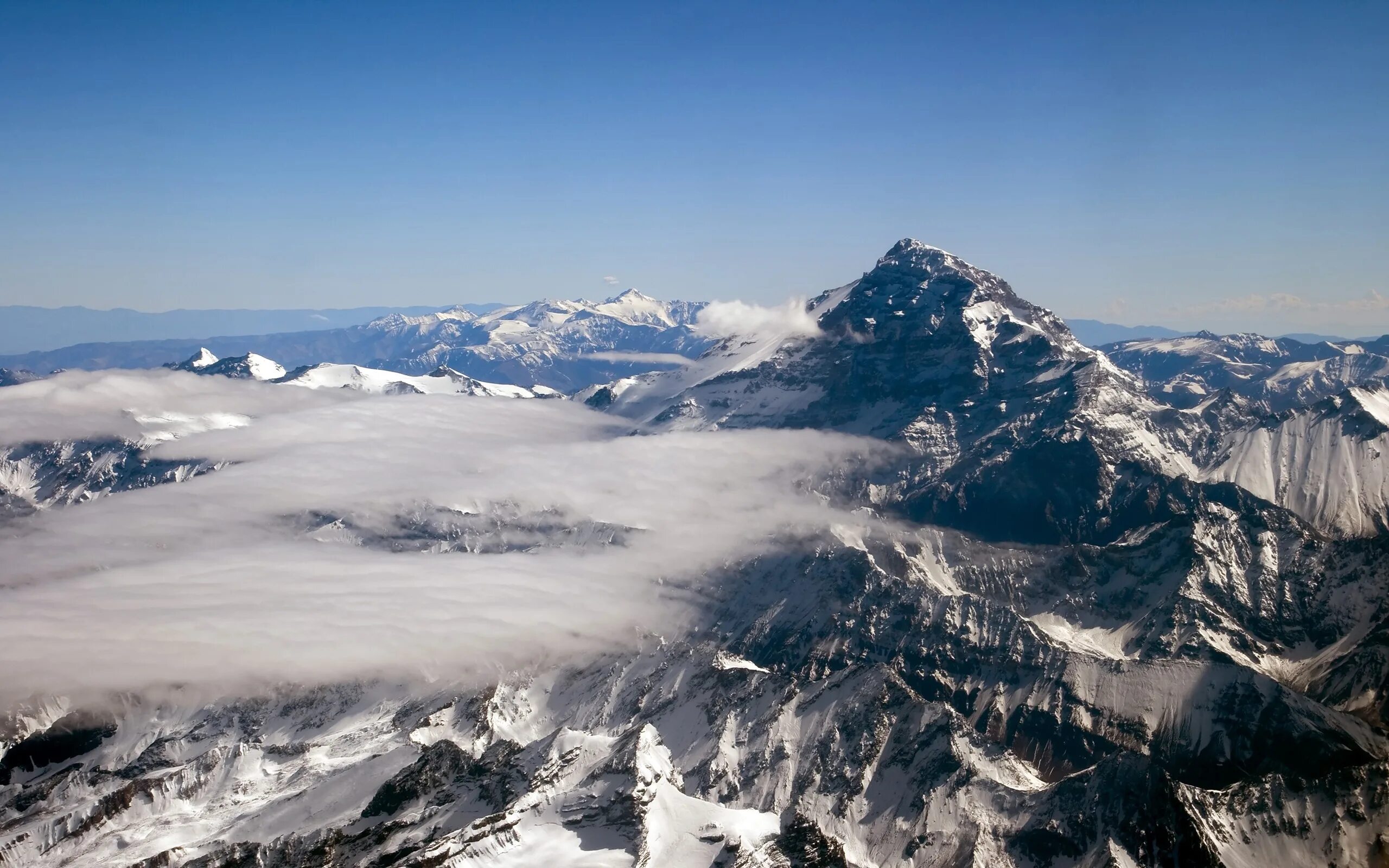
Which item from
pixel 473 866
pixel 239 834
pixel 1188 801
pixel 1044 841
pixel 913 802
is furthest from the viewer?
pixel 913 802

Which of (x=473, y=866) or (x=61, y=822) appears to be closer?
(x=473, y=866)

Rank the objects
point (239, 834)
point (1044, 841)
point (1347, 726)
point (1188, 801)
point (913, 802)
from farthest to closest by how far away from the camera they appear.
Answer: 1. point (1347, 726)
2. point (913, 802)
3. point (239, 834)
4. point (1044, 841)
5. point (1188, 801)

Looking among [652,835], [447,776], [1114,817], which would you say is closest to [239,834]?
Result: [447,776]

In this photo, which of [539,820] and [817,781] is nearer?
[539,820]

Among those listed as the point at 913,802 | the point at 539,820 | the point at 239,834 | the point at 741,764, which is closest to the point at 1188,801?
the point at 913,802

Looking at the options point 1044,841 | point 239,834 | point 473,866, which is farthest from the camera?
point 239,834

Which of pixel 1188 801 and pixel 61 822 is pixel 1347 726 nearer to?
pixel 1188 801

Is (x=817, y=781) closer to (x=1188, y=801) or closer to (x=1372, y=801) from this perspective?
(x=1188, y=801)

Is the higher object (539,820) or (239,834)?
(539,820)

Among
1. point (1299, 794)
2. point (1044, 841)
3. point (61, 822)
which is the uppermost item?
point (1299, 794)

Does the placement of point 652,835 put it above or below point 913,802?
above
